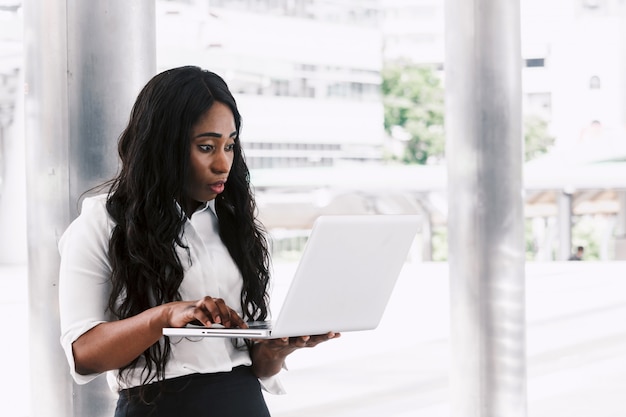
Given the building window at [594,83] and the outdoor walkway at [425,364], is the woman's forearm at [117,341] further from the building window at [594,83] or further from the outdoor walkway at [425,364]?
the building window at [594,83]

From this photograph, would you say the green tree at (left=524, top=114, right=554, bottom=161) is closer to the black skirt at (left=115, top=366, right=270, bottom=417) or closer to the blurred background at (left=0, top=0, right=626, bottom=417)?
the blurred background at (left=0, top=0, right=626, bottom=417)

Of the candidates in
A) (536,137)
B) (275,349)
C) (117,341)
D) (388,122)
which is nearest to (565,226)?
(536,137)

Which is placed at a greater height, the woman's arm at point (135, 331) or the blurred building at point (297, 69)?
the blurred building at point (297, 69)

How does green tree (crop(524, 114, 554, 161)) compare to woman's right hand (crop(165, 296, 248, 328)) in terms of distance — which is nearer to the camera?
woman's right hand (crop(165, 296, 248, 328))

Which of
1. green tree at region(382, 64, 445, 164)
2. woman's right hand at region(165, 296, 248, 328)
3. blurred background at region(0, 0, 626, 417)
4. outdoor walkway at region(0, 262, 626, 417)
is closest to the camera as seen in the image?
woman's right hand at region(165, 296, 248, 328)

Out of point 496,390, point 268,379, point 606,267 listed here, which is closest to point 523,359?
point 496,390

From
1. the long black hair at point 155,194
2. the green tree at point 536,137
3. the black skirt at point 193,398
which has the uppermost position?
the green tree at point 536,137

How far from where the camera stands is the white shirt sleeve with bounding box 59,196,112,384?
1.39m

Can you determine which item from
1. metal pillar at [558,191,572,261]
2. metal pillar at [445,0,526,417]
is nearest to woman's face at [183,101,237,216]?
metal pillar at [445,0,526,417]

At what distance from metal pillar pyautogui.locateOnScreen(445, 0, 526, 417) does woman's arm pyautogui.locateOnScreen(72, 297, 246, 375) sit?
251 cm

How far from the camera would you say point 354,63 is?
3869cm

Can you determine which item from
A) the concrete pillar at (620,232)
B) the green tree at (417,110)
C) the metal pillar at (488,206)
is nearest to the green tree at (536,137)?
the green tree at (417,110)

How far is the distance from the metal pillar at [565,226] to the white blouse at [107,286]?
2254 centimetres

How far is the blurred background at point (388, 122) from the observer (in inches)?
884
